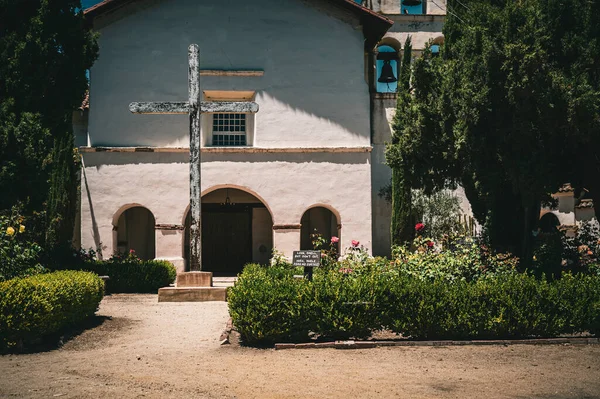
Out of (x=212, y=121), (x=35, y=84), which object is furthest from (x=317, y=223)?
(x=35, y=84)

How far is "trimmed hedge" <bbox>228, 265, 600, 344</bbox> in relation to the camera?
880 cm

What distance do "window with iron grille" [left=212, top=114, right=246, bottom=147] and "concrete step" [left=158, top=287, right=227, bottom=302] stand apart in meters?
7.04

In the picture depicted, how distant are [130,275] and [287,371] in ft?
35.4

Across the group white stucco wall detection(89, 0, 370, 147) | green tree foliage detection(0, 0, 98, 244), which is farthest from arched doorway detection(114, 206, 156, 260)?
green tree foliage detection(0, 0, 98, 244)

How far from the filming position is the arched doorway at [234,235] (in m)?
23.4

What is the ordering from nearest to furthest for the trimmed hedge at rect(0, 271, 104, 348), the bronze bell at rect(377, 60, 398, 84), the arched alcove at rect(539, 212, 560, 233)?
the trimmed hedge at rect(0, 271, 104, 348) → the bronze bell at rect(377, 60, 398, 84) → the arched alcove at rect(539, 212, 560, 233)

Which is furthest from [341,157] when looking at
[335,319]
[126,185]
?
[335,319]

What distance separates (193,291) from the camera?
45.9ft

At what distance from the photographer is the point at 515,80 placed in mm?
10883

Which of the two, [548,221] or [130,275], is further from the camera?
[548,221]

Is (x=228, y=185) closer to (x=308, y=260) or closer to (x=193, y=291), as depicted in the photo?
(x=193, y=291)

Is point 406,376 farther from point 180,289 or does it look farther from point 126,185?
point 126,185

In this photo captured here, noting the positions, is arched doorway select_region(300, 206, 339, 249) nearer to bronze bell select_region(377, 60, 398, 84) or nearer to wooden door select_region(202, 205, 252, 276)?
wooden door select_region(202, 205, 252, 276)

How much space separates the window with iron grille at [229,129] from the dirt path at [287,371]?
1093 cm
